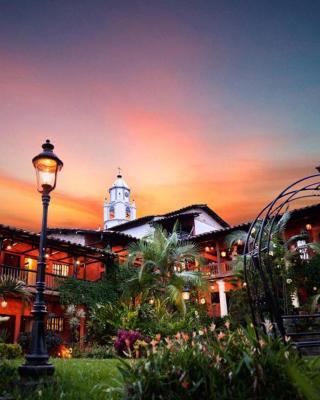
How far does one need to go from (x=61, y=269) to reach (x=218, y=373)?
24.2 m

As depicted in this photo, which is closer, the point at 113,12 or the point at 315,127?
the point at 113,12

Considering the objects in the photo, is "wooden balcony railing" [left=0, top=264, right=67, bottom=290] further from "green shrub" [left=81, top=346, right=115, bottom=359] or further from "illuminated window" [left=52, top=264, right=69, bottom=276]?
"green shrub" [left=81, top=346, right=115, bottom=359]

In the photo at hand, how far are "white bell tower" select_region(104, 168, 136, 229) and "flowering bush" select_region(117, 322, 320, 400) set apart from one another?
58489mm

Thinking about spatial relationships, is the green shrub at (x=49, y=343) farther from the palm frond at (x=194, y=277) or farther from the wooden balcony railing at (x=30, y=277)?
the palm frond at (x=194, y=277)

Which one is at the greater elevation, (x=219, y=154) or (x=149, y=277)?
(x=219, y=154)

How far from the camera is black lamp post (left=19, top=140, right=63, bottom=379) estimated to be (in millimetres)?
5230

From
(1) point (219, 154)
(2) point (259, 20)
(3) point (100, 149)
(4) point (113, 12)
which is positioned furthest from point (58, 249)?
→ (2) point (259, 20)

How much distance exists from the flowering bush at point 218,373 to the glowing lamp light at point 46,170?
393 centimetres

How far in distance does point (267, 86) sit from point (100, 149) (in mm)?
7643

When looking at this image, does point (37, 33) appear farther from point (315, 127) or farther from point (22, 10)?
point (315, 127)

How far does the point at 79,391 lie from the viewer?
4.77 meters

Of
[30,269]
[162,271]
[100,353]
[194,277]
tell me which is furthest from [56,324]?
[194,277]

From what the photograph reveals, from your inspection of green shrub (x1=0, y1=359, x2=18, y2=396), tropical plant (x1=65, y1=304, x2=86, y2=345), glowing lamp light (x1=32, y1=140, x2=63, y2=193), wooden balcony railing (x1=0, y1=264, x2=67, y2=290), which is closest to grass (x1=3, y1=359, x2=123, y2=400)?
green shrub (x1=0, y1=359, x2=18, y2=396)

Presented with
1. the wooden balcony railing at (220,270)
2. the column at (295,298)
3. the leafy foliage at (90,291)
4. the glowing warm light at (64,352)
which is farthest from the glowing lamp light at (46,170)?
the wooden balcony railing at (220,270)
